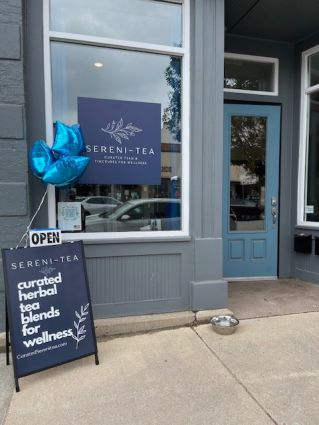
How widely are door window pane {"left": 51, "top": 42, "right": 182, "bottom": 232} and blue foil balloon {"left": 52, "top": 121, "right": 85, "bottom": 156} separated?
429mm

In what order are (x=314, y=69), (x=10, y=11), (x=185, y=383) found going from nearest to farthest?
1. (x=185, y=383)
2. (x=10, y=11)
3. (x=314, y=69)

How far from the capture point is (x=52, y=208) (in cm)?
317

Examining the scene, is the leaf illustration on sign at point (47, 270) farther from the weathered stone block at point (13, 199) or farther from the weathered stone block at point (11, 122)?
the weathered stone block at point (11, 122)

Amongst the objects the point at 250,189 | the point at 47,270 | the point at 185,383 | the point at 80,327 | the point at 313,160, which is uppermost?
the point at 313,160

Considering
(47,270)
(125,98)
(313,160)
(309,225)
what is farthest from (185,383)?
(313,160)

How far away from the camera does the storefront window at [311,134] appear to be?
464 cm

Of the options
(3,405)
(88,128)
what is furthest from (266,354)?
(88,128)

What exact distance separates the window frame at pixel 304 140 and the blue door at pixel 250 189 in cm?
31

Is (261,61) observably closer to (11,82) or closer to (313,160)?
(313,160)

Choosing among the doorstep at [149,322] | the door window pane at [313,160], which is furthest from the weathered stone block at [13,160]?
the door window pane at [313,160]

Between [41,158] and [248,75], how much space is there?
322cm

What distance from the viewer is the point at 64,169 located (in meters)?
2.72

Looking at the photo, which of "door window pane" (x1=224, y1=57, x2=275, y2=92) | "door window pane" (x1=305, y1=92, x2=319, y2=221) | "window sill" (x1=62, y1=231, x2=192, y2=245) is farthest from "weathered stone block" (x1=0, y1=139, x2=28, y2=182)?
"door window pane" (x1=305, y1=92, x2=319, y2=221)

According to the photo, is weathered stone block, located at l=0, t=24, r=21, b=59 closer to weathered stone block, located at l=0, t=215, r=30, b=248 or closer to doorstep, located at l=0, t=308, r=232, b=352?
weathered stone block, located at l=0, t=215, r=30, b=248
